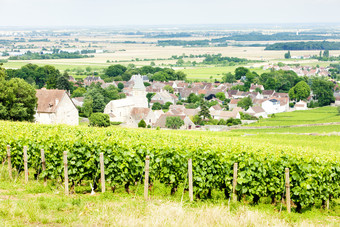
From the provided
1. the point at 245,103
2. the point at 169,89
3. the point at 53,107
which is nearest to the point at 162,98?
the point at 169,89

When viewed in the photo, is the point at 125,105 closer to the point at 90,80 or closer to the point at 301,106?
the point at 301,106

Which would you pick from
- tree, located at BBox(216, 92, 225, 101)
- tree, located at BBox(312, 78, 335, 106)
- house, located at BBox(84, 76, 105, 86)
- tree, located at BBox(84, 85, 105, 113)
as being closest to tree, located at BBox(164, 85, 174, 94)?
tree, located at BBox(216, 92, 225, 101)

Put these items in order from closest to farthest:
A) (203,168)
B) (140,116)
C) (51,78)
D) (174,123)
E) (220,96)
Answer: (203,168) → (174,123) → (140,116) → (51,78) → (220,96)

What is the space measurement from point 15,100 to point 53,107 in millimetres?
9888

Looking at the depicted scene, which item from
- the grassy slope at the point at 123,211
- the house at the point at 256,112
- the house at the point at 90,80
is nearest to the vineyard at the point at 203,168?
the grassy slope at the point at 123,211

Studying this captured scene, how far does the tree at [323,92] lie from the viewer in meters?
123

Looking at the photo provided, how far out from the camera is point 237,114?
325 feet

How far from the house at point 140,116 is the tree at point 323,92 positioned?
2275 inches

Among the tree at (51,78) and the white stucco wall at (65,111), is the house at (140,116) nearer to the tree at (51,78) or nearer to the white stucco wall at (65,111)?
the white stucco wall at (65,111)

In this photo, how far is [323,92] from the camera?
409 ft

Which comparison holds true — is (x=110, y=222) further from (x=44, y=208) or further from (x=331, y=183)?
(x=331, y=183)

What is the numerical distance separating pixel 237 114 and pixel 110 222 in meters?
88.8

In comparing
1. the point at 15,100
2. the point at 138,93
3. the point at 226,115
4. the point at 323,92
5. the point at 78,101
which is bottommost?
the point at 226,115

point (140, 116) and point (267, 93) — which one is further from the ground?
point (140, 116)
